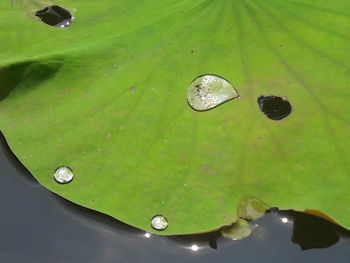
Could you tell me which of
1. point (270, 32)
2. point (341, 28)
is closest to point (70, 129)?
point (270, 32)

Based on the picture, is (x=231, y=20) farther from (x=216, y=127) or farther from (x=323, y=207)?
(x=323, y=207)

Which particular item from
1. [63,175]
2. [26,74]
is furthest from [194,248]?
[26,74]

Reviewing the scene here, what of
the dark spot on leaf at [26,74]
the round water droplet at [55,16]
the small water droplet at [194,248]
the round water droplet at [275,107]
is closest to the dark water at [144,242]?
the small water droplet at [194,248]

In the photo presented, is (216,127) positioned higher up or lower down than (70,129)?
higher up

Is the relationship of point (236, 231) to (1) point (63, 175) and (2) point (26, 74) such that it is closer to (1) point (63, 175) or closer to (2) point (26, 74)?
(1) point (63, 175)

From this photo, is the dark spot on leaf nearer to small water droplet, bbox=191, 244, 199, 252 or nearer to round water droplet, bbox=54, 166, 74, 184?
round water droplet, bbox=54, 166, 74, 184

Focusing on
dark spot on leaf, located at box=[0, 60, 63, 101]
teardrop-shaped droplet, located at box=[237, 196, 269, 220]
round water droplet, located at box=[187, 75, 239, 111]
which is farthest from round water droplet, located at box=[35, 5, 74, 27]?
teardrop-shaped droplet, located at box=[237, 196, 269, 220]

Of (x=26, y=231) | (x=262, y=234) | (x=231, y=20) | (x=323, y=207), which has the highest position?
(x=231, y=20)
